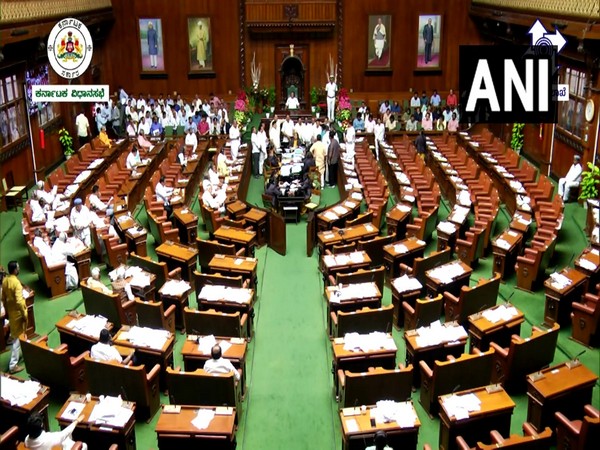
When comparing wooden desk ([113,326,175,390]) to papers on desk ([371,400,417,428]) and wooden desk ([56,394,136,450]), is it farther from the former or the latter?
papers on desk ([371,400,417,428])

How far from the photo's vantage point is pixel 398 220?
14039mm

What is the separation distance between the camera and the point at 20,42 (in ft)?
57.7

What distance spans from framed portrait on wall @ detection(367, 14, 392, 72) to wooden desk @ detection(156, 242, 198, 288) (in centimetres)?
1623

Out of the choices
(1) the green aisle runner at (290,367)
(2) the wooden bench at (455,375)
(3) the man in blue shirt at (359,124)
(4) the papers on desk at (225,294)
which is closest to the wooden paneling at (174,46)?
(3) the man in blue shirt at (359,124)

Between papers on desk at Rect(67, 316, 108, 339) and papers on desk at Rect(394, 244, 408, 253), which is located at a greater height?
papers on desk at Rect(394, 244, 408, 253)

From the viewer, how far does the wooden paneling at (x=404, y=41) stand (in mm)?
26047

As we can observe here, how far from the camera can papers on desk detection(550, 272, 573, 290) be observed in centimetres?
1058

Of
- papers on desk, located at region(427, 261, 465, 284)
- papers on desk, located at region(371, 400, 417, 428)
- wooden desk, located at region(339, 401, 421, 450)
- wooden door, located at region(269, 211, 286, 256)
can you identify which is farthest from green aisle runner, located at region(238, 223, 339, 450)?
papers on desk, located at region(427, 261, 465, 284)

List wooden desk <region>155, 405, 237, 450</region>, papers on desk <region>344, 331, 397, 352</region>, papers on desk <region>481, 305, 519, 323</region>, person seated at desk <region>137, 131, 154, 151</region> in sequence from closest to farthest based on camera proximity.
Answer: wooden desk <region>155, 405, 237, 450</region>
papers on desk <region>344, 331, 397, 352</region>
papers on desk <region>481, 305, 519, 323</region>
person seated at desk <region>137, 131, 154, 151</region>

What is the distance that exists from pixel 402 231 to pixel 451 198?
2.91m

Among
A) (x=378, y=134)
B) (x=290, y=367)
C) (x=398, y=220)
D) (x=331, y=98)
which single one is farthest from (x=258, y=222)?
(x=331, y=98)

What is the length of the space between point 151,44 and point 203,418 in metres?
21.5

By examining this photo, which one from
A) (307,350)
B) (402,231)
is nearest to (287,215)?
(402,231)

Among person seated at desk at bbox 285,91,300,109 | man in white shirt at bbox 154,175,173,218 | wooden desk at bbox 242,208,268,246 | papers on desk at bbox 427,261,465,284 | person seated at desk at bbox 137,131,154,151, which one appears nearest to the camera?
papers on desk at bbox 427,261,465,284
